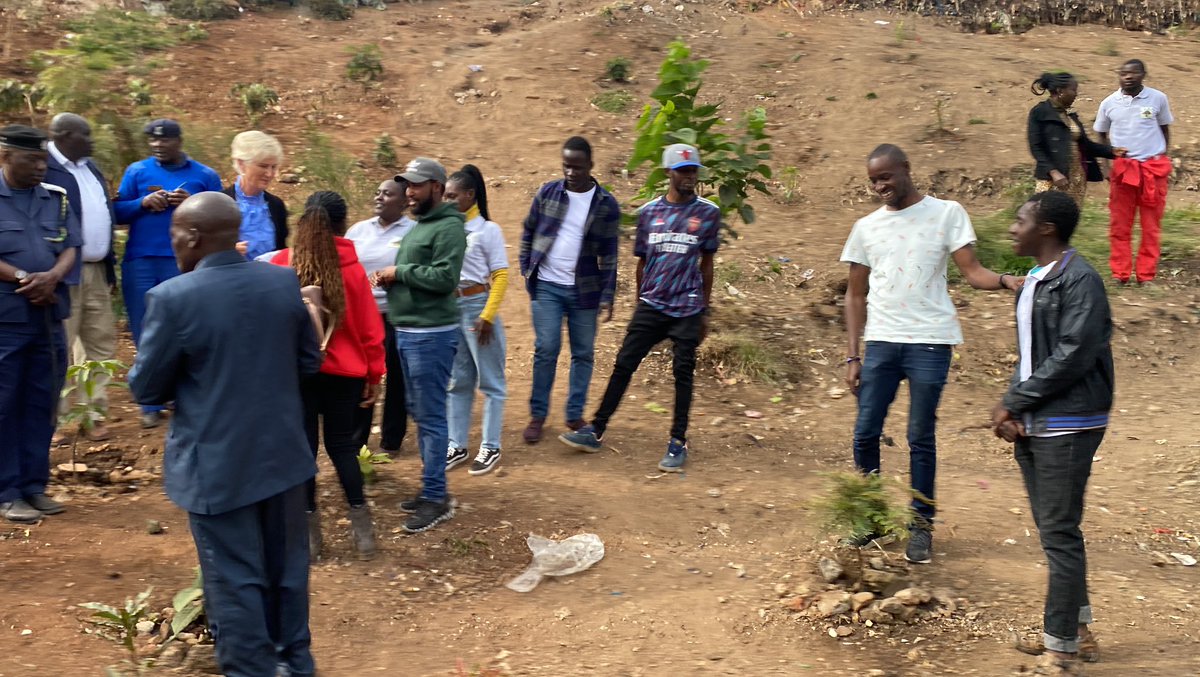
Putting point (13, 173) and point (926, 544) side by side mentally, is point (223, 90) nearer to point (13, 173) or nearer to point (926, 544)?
point (13, 173)

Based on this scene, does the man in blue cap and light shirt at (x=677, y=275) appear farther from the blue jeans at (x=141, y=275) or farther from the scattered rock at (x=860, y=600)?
the blue jeans at (x=141, y=275)

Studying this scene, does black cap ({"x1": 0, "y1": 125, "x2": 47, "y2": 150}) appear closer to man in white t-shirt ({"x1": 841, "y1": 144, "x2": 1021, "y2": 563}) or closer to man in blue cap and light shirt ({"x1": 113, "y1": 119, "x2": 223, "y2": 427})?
man in blue cap and light shirt ({"x1": 113, "y1": 119, "x2": 223, "y2": 427})

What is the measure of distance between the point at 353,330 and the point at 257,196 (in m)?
1.55

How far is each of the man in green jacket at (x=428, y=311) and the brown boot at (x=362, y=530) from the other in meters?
0.28

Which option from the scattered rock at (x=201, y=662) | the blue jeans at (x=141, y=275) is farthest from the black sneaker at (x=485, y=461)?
the scattered rock at (x=201, y=662)

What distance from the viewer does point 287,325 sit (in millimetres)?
3732

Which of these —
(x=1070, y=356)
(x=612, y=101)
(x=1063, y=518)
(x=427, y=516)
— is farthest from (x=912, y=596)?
(x=612, y=101)

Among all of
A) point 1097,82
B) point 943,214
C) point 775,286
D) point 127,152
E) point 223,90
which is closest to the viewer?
point 943,214

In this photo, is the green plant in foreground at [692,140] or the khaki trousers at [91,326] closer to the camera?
the khaki trousers at [91,326]

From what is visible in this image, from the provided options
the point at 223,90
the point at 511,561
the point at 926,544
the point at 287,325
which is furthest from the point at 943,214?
the point at 223,90

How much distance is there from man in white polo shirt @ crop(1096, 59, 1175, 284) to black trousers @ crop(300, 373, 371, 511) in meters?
7.08

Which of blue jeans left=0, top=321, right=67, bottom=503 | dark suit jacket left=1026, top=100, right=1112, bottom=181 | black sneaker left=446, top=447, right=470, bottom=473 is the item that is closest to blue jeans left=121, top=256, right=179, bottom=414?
blue jeans left=0, top=321, right=67, bottom=503

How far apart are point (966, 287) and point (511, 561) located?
5.66 meters

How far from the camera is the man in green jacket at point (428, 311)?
527 cm
